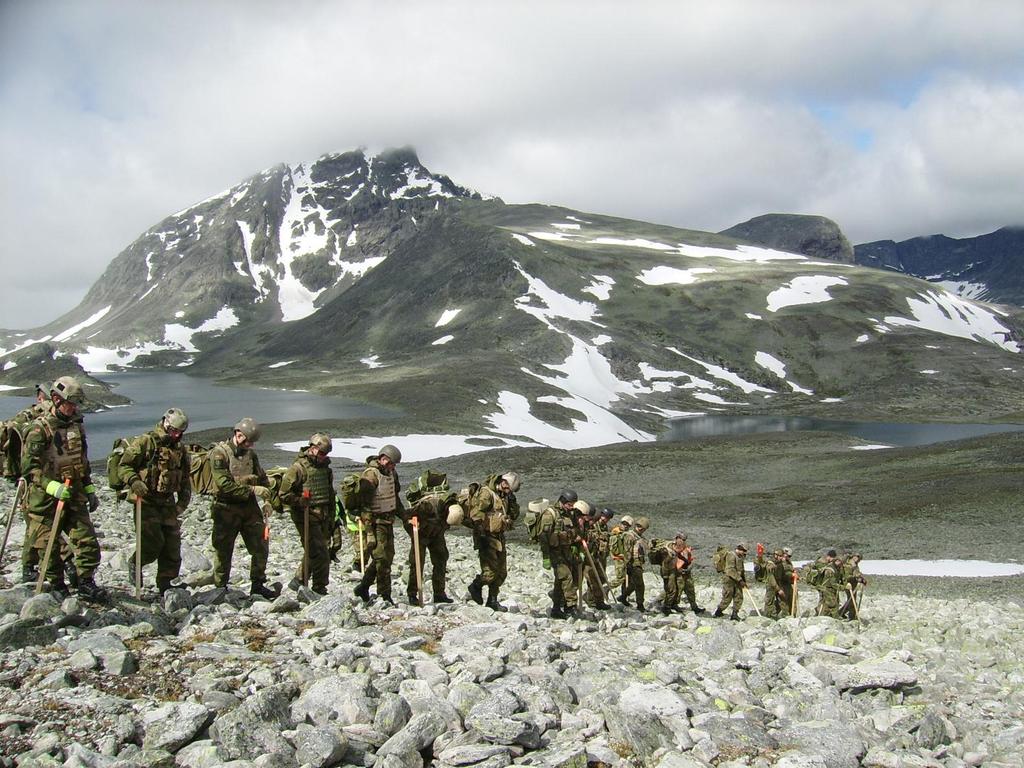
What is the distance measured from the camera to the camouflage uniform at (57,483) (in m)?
11.4

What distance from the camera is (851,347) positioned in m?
147

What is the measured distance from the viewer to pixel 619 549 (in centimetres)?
2133

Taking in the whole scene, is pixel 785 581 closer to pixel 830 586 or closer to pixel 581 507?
pixel 830 586

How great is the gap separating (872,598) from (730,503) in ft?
62.6

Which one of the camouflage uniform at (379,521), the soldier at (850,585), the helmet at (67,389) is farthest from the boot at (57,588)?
the soldier at (850,585)

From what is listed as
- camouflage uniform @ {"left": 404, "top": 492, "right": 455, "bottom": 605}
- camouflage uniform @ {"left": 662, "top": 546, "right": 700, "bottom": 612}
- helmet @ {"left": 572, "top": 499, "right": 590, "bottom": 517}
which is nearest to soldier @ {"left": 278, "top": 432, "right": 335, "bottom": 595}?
A: camouflage uniform @ {"left": 404, "top": 492, "right": 455, "bottom": 605}

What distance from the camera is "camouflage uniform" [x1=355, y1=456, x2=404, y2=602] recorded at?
1492cm

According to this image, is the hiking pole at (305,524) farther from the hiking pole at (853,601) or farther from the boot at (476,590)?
the hiking pole at (853,601)

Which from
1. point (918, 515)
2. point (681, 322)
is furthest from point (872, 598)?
point (681, 322)

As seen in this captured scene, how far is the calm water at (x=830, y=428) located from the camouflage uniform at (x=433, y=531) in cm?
7211

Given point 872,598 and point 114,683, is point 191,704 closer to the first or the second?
point 114,683

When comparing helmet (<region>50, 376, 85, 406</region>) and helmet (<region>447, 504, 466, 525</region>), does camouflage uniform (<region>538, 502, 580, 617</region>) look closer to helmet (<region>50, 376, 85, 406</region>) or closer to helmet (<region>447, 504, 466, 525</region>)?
helmet (<region>447, 504, 466, 525</region>)

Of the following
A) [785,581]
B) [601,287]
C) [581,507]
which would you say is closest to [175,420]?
[581,507]

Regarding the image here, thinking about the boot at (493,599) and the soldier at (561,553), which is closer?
the boot at (493,599)
